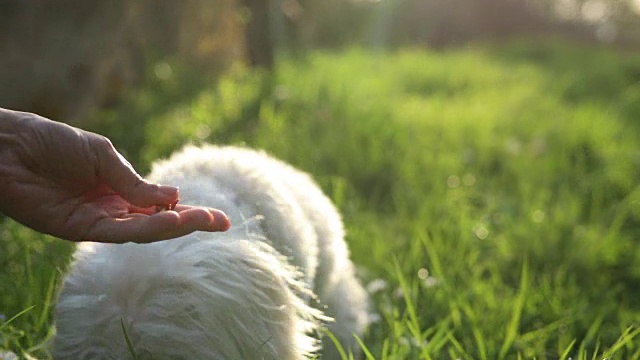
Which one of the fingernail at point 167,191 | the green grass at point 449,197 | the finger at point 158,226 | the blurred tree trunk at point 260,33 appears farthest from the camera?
the blurred tree trunk at point 260,33

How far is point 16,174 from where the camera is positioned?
168cm

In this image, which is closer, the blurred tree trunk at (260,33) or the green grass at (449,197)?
the green grass at (449,197)

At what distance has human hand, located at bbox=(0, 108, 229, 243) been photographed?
1621 mm

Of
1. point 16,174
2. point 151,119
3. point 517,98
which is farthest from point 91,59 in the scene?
point 517,98

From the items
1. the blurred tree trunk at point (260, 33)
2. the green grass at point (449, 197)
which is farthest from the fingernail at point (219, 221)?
the blurred tree trunk at point (260, 33)

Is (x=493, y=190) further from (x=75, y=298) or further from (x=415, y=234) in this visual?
(x=75, y=298)

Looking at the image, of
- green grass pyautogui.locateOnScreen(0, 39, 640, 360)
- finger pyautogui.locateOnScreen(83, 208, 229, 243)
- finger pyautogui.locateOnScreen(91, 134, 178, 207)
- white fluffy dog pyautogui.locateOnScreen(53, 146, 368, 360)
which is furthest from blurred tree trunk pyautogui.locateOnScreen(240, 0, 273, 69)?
finger pyautogui.locateOnScreen(83, 208, 229, 243)

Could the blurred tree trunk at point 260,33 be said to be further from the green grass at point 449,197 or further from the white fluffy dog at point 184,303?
the white fluffy dog at point 184,303

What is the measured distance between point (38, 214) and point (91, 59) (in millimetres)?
3877

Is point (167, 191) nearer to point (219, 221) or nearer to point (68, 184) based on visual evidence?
point (219, 221)

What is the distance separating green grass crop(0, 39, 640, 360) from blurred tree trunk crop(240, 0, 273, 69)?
0.90 feet

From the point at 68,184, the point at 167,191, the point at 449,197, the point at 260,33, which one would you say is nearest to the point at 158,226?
the point at 167,191

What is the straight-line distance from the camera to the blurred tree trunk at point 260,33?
7.35 m

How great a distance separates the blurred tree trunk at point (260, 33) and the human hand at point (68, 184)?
5740mm
